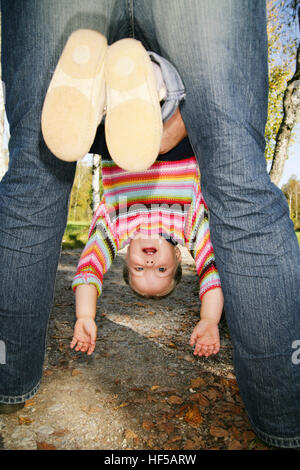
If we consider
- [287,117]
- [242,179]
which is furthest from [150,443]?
[287,117]

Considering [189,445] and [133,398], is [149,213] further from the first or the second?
[189,445]

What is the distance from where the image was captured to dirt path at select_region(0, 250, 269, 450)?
1677 mm

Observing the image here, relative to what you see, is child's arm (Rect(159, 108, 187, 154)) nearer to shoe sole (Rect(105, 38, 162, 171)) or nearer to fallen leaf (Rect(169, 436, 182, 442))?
shoe sole (Rect(105, 38, 162, 171))

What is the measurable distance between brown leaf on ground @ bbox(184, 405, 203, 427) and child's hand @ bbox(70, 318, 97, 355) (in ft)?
2.17

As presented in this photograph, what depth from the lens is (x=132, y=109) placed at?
1.16 meters

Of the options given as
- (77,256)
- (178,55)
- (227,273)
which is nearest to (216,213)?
(227,273)

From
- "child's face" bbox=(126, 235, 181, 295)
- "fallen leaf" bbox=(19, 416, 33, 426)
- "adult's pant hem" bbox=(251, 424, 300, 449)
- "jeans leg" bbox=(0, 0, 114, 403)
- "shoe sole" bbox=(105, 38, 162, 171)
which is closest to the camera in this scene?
"shoe sole" bbox=(105, 38, 162, 171)

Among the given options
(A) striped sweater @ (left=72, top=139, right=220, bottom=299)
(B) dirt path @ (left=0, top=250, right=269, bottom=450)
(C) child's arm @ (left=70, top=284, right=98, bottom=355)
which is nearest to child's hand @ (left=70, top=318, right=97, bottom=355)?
(C) child's arm @ (left=70, top=284, right=98, bottom=355)

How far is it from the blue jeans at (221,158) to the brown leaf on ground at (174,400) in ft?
2.01

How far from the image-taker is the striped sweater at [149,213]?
2.13 meters

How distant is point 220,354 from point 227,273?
1581 millimetres

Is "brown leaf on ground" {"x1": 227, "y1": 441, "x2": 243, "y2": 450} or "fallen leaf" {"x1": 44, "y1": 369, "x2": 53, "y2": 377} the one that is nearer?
"brown leaf on ground" {"x1": 227, "y1": 441, "x2": 243, "y2": 450}

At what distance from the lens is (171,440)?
1.69 m

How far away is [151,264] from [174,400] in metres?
0.95
